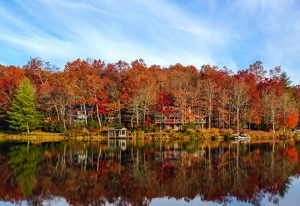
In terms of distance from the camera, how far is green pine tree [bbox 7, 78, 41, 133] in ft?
196

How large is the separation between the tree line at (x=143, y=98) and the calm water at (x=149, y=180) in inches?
1167

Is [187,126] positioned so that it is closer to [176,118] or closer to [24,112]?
[176,118]

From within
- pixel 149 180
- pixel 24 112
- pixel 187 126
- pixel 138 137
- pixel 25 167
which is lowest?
pixel 149 180

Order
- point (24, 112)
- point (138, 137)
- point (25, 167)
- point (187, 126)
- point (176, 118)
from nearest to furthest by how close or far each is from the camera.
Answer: point (25, 167)
point (138, 137)
point (24, 112)
point (187, 126)
point (176, 118)

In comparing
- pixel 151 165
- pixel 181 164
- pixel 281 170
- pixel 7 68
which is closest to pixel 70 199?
pixel 151 165

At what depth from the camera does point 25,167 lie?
28219mm

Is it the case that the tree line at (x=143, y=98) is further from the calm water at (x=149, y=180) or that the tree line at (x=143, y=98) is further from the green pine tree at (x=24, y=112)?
the calm water at (x=149, y=180)

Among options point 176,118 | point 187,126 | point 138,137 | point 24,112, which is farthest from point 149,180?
point 24,112

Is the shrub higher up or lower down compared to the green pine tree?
lower down

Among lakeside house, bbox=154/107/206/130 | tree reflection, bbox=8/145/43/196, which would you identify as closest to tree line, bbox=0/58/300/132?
lakeside house, bbox=154/107/206/130

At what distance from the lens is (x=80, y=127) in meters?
61.6

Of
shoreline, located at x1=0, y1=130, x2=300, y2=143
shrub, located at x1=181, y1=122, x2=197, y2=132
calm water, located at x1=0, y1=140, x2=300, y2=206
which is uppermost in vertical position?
shrub, located at x1=181, y1=122, x2=197, y2=132

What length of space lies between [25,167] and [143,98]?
Result: 3702 centimetres

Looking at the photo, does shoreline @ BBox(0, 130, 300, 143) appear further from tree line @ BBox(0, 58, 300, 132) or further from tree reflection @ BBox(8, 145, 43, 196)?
tree reflection @ BBox(8, 145, 43, 196)
